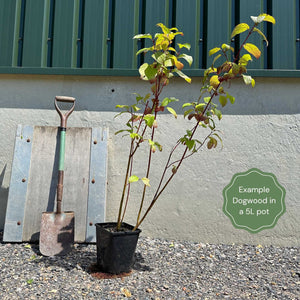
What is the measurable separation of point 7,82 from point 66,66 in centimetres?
62

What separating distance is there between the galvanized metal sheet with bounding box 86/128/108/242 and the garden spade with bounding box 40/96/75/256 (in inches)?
6.5

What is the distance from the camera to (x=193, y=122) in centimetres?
279

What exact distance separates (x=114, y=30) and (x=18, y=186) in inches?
67.5

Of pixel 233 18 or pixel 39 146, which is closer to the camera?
pixel 39 146

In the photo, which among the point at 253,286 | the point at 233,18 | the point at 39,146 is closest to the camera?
the point at 253,286

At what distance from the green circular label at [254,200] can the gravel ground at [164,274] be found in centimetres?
24

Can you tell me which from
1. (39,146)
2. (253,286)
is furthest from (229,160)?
(39,146)

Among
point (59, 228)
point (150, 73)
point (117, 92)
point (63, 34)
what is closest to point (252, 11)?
point (117, 92)

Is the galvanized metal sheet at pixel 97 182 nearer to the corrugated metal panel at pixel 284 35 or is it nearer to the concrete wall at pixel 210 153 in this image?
the concrete wall at pixel 210 153

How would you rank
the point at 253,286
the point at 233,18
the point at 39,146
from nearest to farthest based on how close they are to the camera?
the point at 253,286
the point at 39,146
the point at 233,18

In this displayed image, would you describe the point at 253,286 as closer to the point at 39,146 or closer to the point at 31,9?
the point at 39,146

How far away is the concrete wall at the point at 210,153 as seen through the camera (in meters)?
2.71

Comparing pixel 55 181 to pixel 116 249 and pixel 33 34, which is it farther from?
pixel 33 34

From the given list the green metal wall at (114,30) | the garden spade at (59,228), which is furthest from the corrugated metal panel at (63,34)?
the garden spade at (59,228)
